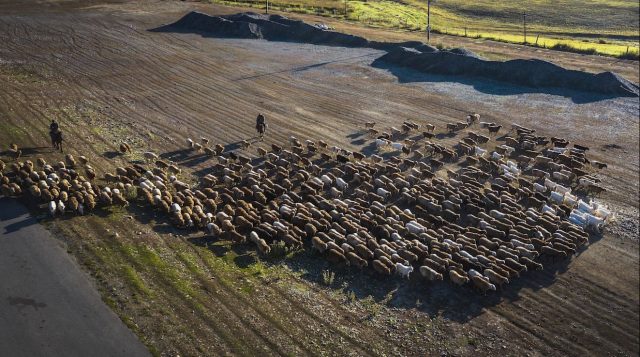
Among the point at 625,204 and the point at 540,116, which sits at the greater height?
the point at 540,116

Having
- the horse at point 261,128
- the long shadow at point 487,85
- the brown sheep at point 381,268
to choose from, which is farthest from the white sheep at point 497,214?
the long shadow at point 487,85

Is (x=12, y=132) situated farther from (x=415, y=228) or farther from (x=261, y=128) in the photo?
(x=415, y=228)

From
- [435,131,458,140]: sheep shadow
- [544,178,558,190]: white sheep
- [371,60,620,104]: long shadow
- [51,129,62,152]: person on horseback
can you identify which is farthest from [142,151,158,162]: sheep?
[371,60,620,104]: long shadow

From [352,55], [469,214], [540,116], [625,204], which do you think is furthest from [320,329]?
[352,55]

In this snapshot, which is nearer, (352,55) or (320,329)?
(320,329)

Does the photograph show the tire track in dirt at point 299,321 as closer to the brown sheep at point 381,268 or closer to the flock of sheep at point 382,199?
the flock of sheep at point 382,199

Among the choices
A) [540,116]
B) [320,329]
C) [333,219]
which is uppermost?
[540,116]

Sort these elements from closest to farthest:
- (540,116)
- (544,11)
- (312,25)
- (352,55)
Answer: (540,116) → (352,55) → (312,25) → (544,11)

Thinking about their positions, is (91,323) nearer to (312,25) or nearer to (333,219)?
(333,219)
